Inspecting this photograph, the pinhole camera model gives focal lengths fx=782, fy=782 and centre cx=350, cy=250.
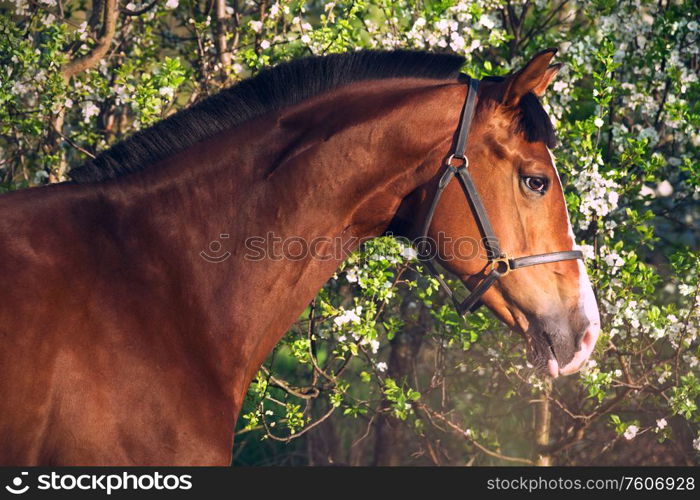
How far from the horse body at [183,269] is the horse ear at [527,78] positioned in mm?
175

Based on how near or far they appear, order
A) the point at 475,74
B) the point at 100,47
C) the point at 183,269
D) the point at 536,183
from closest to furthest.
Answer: the point at 183,269 < the point at 536,183 < the point at 475,74 < the point at 100,47

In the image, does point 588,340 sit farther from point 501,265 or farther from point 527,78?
point 527,78

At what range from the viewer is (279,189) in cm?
263

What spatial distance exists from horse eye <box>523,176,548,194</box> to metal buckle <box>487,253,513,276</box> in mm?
248

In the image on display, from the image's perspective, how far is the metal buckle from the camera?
2.64 meters

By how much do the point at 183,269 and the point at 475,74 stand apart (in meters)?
1.93

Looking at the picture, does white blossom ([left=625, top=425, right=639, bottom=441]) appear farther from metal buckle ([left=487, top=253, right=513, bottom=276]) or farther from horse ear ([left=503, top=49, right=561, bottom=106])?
horse ear ([left=503, top=49, right=561, bottom=106])

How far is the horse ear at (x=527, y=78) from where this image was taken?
2.54 meters

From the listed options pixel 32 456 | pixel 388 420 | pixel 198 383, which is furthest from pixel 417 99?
pixel 388 420

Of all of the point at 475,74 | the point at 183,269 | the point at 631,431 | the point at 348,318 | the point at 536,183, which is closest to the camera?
the point at 183,269

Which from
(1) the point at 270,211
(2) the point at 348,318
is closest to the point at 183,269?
(1) the point at 270,211

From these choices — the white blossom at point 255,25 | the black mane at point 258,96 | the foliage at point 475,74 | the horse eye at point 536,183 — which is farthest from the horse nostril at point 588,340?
the white blossom at point 255,25

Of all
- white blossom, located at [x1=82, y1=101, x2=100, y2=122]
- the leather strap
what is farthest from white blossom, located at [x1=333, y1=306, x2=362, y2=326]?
white blossom, located at [x1=82, y1=101, x2=100, y2=122]

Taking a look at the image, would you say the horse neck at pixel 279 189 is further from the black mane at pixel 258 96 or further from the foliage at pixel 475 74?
the foliage at pixel 475 74
